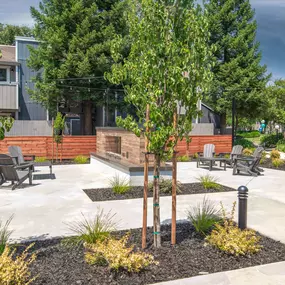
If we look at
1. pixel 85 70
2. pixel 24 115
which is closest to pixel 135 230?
pixel 85 70

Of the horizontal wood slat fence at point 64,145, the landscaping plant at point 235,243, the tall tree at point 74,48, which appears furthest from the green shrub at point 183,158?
the landscaping plant at point 235,243

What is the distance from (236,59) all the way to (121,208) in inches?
769

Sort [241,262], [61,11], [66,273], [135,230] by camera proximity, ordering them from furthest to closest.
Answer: [61,11] → [135,230] → [241,262] → [66,273]

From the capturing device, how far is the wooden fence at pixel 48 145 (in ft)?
44.5

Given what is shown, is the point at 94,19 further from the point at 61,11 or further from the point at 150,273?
the point at 150,273

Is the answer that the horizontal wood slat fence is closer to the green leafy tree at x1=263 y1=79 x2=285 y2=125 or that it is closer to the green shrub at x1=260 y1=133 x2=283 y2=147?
the green shrub at x1=260 y1=133 x2=283 y2=147

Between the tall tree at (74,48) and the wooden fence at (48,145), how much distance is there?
3.69m

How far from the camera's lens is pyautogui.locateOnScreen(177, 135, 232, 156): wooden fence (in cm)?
1614

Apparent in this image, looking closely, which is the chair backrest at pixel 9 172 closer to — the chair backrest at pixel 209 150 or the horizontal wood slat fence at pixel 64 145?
the horizontal wood slat fence at pixel 64 145

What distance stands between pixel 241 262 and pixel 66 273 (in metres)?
1.97

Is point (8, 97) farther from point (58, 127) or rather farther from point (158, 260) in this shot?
point (158, 260)

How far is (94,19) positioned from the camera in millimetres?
17047

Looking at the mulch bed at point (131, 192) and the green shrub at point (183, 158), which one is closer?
the mulch bed at point (131, 192)

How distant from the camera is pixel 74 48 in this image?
16.4m
